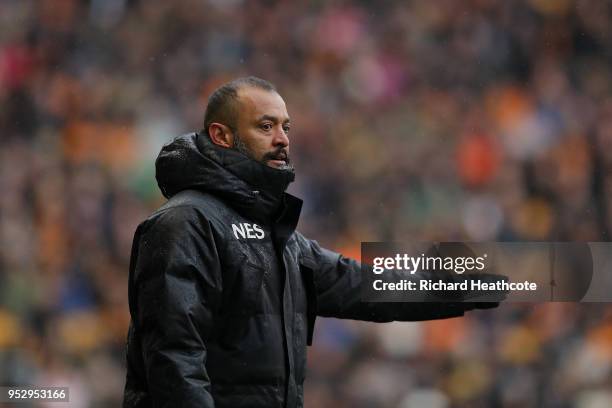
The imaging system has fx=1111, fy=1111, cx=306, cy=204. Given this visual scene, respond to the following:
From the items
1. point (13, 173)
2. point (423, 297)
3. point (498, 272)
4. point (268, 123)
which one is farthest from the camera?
point (13, 173)

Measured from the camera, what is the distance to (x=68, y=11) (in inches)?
210

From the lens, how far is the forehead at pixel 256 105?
2176 mm

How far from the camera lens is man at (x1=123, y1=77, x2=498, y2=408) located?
192cm

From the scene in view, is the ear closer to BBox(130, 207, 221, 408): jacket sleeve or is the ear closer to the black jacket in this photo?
the black jacket

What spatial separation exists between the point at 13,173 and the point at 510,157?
224cm

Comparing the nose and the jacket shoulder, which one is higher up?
the nose

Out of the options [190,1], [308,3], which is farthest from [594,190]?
[190,1]

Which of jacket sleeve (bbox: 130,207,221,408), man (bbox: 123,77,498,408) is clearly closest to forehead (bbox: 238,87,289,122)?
man (bbox: 123,77,498,408)

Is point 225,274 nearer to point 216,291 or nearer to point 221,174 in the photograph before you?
point 216,291

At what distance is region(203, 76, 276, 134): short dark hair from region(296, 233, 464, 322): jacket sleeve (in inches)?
13.6

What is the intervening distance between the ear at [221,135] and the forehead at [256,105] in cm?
4

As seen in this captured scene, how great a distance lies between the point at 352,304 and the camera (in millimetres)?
2393

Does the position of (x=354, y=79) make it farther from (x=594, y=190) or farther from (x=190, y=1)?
(x=594, y=190)

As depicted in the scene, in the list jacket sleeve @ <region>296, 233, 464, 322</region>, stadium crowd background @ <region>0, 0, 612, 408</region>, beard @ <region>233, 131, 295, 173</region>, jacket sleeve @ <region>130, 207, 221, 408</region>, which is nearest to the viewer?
jacket sleeve @ <region>130, 207, 221, 408</region>
